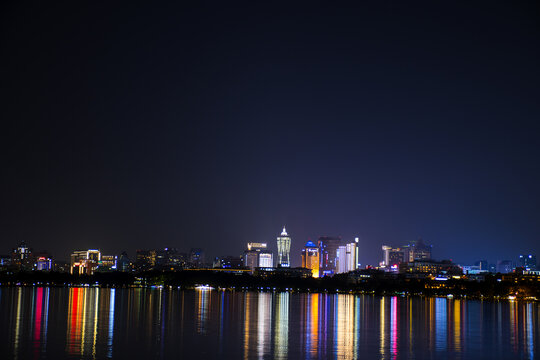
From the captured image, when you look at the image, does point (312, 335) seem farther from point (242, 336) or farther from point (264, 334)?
point (242, 336)

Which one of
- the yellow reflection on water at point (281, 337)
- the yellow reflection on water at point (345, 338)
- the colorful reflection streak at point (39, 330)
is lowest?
the yellow reflection on water at point (345, 338)

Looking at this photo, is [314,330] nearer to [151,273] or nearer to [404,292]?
[404,292]

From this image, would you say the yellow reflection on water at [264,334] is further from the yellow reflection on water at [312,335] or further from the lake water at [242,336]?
the yellow reflection on water at [312,335]

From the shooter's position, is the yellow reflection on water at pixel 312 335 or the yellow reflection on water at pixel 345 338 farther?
the yellow reflection on water at pixel 312 335

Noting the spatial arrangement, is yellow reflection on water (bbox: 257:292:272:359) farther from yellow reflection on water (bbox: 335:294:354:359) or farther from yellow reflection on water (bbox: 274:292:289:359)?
yellow reflection on water (bbox: 335:294:354:359)

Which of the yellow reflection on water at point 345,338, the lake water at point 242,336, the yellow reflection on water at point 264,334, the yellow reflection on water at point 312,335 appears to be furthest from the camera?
the yellow reflection on water at point 312,335

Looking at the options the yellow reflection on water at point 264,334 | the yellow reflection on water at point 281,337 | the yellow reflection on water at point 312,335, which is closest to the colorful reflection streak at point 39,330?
the yellow reflection on water at point 264,334

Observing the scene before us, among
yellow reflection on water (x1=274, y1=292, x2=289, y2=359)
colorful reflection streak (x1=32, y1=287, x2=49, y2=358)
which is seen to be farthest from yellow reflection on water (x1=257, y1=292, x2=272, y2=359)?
colorful reflection streak (x1=32, y1=287, x2=49, y2=358)

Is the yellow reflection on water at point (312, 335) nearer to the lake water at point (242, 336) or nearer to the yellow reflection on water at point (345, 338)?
the lake water at point (242, 336)

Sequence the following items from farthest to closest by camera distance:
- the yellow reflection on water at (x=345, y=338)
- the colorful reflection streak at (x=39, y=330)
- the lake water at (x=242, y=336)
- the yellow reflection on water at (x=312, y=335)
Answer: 1. the yellow reflection on water at (x=312, y=335)
2. the yellow reflection on water at (x=345, y=338)
3. the lake water at (x=242, y=336)
4. the colorful reflection streak at (x=39, y=330)

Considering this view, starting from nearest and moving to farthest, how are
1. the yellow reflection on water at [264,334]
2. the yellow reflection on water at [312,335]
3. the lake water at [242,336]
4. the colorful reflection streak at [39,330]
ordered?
the colorful reflection streak at [39,330] < the lake water at [242,336] < the yellow reflection on water at [264,334] < the yellow reflection on water at [312,335]

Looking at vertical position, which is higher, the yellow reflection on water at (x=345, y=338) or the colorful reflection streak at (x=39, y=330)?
the colorful reflection streak at (x=39, y=330)

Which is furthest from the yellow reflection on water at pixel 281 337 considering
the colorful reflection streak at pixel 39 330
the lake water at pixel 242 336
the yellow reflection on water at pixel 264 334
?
the colorful reflection streak at pixel 39 330

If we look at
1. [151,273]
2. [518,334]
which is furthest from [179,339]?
[151,273]
